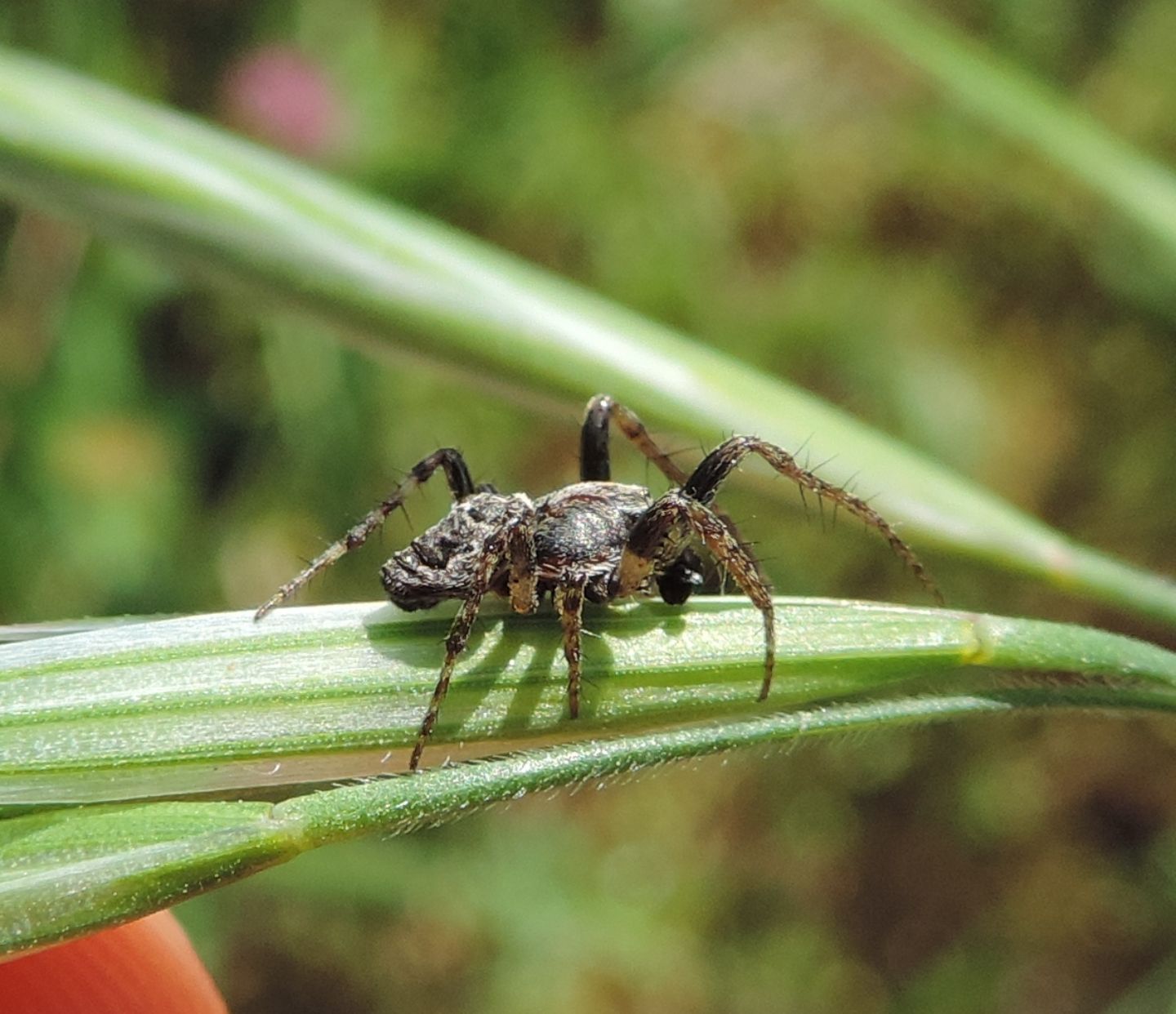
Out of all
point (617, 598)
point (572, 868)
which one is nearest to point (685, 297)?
point (572, 868)

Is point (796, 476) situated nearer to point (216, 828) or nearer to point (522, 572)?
point (522, 572)

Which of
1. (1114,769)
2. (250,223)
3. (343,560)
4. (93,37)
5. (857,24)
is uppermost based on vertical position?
(857,24)

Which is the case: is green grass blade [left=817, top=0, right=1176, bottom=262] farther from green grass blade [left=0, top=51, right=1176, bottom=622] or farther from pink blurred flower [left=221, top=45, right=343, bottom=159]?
pink blurred flower [left=221, top=45, right=343, bottom=159]

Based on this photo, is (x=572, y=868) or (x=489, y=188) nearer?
(x=572, y=868)

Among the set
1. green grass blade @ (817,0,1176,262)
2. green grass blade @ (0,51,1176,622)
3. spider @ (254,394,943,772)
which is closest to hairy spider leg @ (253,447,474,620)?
spider @ (254,394,943,772)

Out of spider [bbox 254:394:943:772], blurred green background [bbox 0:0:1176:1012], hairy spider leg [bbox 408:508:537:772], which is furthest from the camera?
blurred green background [bbox 0:0:1176:1012]

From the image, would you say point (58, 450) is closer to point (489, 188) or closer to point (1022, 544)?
point (489, 188)

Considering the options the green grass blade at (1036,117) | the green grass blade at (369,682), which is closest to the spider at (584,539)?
the green grass blade at (369,682)
